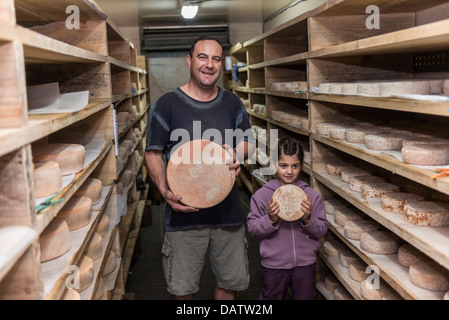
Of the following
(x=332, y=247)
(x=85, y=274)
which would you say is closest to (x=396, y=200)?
(x=332, y=247)

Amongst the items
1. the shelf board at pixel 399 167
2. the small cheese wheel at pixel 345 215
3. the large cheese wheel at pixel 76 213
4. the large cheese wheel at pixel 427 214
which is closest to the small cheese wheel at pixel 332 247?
the small cheese wheel at pixel 345 215

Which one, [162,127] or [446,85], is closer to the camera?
[446,85]

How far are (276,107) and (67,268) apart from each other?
393cm

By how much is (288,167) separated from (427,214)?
839mm

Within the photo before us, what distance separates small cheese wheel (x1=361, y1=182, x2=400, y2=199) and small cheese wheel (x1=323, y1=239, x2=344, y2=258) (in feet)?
2.01

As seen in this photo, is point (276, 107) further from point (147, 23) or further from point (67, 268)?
point (147, 23)

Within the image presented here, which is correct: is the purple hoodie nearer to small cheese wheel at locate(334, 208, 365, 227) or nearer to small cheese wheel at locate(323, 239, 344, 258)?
small cheese wheel at locate(334, 208, 365, 227)

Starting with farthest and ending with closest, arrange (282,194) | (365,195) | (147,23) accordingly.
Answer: (147,23) < (365,195) < (282,194)

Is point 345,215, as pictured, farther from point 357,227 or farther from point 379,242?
point 379,242

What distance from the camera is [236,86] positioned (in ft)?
27.0

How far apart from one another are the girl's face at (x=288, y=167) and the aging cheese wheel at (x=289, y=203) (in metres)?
0.18

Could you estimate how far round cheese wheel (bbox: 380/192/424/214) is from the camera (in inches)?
95.9

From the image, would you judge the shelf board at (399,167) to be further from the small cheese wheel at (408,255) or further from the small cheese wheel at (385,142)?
the small cheese wheel at (408,255)
